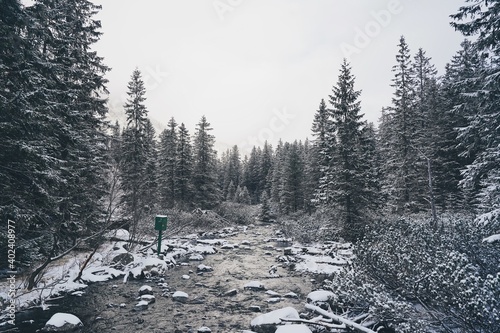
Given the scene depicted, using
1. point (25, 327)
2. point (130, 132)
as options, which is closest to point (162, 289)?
point (25, 327)

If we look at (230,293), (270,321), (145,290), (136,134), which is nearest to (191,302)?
(230,293)

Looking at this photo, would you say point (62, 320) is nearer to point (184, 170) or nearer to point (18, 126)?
point (18, 126)

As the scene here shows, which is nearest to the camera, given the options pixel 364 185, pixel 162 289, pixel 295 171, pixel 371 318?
pixel 371 318

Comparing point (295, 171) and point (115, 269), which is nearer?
point (115, 269)

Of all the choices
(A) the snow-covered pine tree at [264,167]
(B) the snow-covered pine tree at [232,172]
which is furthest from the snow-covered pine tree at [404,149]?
(B) the snow-covered pine tree at [232,172]

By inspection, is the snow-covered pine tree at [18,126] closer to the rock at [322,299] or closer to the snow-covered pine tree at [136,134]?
the rock at [322,299]

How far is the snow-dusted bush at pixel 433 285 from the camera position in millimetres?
3949

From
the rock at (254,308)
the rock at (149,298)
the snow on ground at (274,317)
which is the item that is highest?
the snow on ground at (274,317)

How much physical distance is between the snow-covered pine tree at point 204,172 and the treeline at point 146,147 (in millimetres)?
139

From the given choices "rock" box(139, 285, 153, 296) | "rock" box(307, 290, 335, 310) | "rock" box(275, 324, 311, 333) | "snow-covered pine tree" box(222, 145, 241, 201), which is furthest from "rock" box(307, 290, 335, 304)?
"snow-covered pine tree" box(222, 145, 241, 201)

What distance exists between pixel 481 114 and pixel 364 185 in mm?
8632

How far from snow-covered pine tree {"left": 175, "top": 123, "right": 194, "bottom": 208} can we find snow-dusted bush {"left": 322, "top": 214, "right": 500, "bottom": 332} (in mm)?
28157

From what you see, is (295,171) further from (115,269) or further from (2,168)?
(2,168)

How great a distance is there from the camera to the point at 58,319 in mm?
6500
